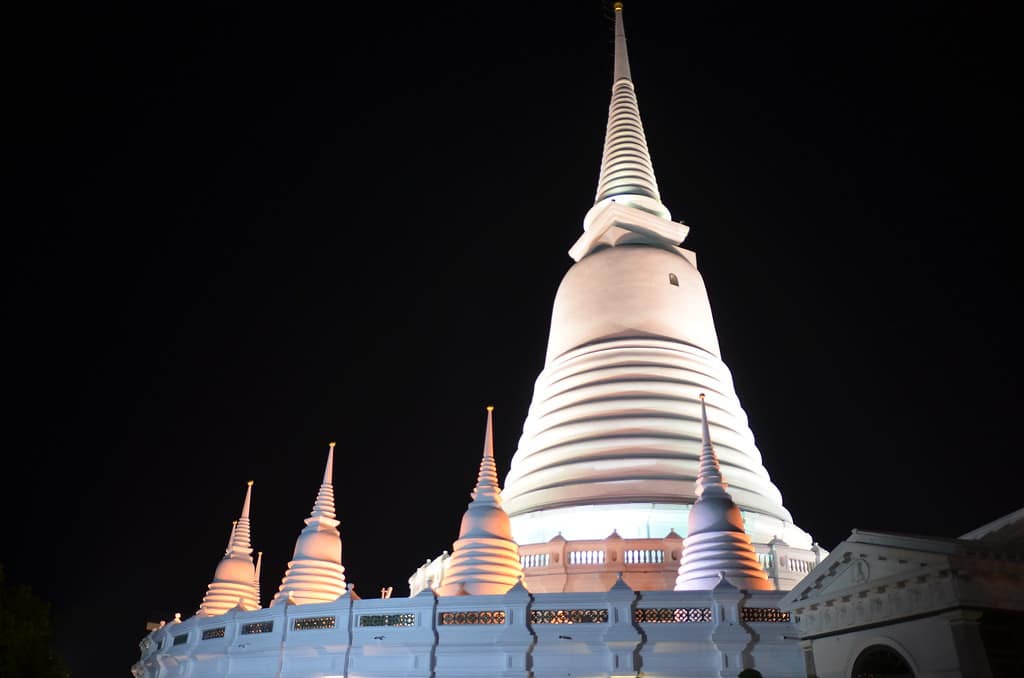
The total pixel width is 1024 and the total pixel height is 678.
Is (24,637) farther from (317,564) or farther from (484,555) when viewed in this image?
(484,555)

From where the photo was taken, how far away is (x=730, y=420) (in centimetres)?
2778

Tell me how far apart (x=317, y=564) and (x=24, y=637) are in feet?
33.6

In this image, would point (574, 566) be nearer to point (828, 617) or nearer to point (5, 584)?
point (828, 617)

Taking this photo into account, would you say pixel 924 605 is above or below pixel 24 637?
below

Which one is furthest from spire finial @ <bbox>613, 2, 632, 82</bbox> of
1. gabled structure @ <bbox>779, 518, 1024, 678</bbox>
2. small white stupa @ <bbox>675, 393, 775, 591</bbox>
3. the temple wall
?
gabled structure @ <bbox>779, 518, 1024, 678</bbox>

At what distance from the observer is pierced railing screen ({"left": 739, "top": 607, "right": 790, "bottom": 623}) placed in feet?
53.9

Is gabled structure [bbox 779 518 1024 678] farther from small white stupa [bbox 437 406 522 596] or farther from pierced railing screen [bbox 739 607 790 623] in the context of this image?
small white stupa [bbox 437 406 522 596]

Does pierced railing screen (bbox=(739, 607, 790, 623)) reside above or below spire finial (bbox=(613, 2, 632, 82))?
below

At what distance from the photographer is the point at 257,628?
19.9 meters

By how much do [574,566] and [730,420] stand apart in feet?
27.5

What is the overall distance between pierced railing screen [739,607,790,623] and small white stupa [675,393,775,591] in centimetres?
189

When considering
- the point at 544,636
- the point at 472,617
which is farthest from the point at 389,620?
the point at 544,636

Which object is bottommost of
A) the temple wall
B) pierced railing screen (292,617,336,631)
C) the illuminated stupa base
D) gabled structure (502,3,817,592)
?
the temple wall

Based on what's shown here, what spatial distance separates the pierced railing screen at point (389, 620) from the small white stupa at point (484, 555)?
2.43 metres
